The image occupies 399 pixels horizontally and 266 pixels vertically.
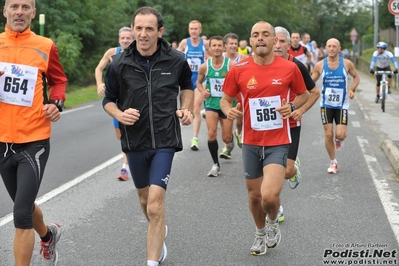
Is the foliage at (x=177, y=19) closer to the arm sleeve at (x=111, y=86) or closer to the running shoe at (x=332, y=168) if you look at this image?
the running shoe at (x=332, y=168)

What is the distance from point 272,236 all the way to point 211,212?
5.25 feet

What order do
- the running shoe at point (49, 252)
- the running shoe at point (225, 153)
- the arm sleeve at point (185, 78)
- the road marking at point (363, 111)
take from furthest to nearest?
the road marking at point (363, 111)
the running shoe at point (225, 153)
the arm sleeve at point (185, 78)
the running shoe at point (49, 252)

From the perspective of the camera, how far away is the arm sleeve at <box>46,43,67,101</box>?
5.43 metres

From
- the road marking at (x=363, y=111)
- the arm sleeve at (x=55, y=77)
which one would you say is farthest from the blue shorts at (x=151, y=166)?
the road marking at (x=363, y=111)

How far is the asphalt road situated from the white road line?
0.04 ft

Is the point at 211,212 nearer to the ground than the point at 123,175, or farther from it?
farther from it

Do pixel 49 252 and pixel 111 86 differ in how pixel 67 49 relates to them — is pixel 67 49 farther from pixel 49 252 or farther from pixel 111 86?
pixel 49 252

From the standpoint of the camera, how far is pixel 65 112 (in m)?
19.8

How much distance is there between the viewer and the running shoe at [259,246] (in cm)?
609

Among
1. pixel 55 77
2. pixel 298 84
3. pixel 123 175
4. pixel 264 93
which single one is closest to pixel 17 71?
pixel 55 77

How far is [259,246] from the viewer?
6125 mm

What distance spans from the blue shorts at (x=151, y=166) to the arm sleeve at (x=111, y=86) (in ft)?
1.46

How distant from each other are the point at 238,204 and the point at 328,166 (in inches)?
121

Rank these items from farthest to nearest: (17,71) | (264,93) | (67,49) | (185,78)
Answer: (67,49) → (264,93) → (185,78) → (17,71)
